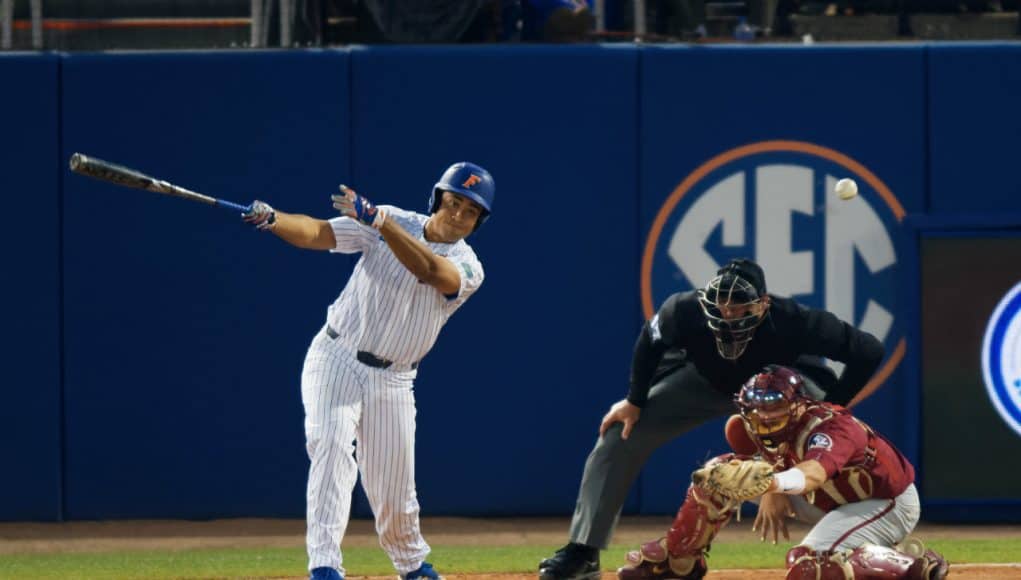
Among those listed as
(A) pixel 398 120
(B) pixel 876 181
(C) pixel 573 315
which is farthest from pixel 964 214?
(A) pixel 398 120

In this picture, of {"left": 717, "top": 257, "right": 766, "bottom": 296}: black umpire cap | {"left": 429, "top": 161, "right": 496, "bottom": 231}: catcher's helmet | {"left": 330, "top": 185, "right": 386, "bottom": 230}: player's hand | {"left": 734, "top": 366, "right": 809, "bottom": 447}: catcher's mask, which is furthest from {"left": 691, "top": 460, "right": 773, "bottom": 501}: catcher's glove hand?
{"left": 330, "top": 185, "right": 386, "bottom": 230}: player's hand

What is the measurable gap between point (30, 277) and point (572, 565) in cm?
366

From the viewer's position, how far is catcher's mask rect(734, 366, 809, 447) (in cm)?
607

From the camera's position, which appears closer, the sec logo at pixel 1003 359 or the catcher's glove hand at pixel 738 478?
the catcher's glove hand at pixel 738 478

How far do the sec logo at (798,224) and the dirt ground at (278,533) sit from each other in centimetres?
102

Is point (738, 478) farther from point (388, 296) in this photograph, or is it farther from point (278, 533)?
point (278, 533)

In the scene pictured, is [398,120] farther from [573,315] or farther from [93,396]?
[93,396]

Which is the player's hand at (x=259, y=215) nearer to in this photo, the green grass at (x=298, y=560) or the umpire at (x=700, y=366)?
the umpire at (x=700, y=366)

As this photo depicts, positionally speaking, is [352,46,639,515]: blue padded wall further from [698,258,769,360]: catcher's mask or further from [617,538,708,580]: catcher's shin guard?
[698,258,769,360]: catcher's mask

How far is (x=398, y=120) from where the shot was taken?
9.04 metres

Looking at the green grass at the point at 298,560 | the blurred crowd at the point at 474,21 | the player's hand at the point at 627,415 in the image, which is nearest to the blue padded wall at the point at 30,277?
the blurred crowd at the point at 474,21

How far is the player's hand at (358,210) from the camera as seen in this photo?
18.6ft

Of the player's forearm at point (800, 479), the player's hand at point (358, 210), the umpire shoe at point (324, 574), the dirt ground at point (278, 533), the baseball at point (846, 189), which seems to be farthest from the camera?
the dirt ground at point (278, 533)

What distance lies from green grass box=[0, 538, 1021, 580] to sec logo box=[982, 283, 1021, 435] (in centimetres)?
77
